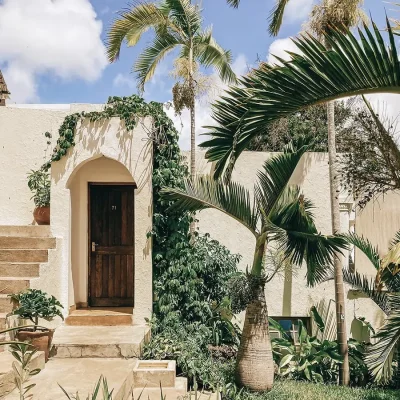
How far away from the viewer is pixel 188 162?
356 inches

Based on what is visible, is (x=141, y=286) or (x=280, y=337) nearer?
(x=141, y=286)

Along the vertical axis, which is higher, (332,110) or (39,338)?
(332,110)

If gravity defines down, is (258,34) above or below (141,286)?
above

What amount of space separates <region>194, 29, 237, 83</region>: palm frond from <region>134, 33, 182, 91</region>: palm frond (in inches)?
21.0

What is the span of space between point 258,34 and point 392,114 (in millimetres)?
5116

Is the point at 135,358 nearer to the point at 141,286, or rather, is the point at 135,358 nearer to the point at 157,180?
the point at 141,286

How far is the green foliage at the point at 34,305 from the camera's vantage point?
20.4 feet

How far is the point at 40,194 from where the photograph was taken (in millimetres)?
8367

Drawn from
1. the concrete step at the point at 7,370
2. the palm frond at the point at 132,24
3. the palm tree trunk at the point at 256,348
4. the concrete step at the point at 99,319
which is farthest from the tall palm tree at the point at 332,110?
the concrete step at the point at 7,370

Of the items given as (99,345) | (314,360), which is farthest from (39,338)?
(314,360)

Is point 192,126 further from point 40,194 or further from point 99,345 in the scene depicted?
point 99,345

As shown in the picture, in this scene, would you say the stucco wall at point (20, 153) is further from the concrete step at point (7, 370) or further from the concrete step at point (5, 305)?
the concrete step at point (7, 370)

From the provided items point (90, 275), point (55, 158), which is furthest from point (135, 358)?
point (55, 158)

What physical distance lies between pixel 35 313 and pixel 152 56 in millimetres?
5688
